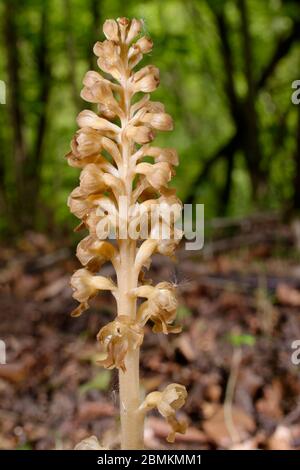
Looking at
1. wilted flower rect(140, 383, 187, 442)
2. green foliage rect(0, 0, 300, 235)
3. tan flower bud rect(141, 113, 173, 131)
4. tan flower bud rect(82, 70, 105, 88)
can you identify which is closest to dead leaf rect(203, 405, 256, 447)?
wilted flower rect(140, 383, 187, 442)

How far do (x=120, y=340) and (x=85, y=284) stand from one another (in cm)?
19

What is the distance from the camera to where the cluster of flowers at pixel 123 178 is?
1350mm

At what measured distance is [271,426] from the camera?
2.36m

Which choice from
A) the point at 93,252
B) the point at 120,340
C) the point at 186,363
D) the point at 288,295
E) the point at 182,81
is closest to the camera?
the point at 120,340

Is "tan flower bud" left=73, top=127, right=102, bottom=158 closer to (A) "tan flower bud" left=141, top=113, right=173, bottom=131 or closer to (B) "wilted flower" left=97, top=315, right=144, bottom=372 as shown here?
(A) "tan flower bud" left=141, top=113, right=173, bottom=131

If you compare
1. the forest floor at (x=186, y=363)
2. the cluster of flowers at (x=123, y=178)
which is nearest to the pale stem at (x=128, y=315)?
the cluster of flowers at (x=123, y=178)

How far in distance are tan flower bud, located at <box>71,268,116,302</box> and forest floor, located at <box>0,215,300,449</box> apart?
1.03 ft

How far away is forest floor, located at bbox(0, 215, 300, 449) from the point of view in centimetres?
234

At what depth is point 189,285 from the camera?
9.56 feet

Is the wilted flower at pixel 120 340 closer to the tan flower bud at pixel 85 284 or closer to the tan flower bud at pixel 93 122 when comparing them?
the tan flower bud at pixel 85 284

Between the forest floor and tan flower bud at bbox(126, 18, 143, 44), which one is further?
the forest floor

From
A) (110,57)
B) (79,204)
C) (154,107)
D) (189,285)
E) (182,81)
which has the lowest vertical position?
(189,285)

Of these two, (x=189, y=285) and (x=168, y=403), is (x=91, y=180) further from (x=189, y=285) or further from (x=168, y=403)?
(x=189, y=285)

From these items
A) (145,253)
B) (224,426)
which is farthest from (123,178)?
(224,426)
